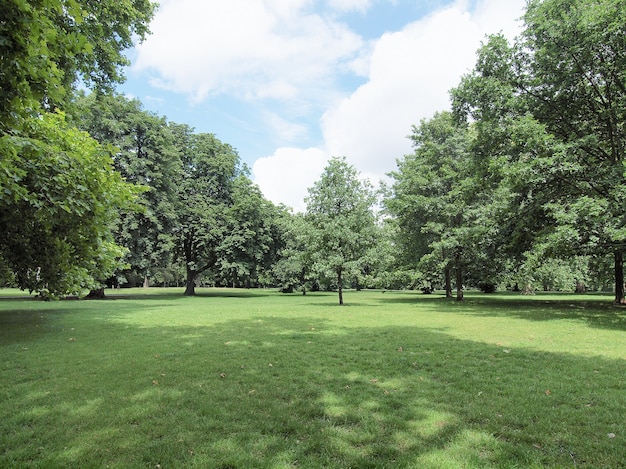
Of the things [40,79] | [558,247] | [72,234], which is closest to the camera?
[40,79]

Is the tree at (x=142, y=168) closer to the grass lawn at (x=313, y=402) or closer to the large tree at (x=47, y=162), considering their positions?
the large tree at (x=47, y=162)

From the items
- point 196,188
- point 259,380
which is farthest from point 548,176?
point 196,188

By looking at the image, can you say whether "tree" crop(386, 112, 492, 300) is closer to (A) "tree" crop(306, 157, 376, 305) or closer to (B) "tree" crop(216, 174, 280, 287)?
(A) "tree" crop(306, 157, 376, 305)

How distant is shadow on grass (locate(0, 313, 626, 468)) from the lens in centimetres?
337

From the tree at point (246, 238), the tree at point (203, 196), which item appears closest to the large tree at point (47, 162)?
the tree at point (246, 238)

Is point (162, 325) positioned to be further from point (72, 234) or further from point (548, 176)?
point (548, 176)

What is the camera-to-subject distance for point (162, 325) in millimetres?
12031

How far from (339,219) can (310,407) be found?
16.6 metres

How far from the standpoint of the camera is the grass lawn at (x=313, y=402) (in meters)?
3.38

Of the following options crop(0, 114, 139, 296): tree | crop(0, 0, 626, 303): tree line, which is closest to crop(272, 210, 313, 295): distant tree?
crop(0, 0, 626, 303): tree line

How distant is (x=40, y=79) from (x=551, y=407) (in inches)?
258

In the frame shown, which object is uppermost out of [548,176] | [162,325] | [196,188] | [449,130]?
[449,130]

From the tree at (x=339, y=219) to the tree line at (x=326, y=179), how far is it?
0.28 ft

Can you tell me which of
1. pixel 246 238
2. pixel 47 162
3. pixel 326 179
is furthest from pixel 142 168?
pixel 47 162
